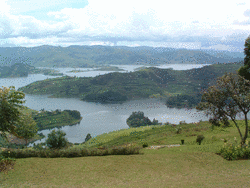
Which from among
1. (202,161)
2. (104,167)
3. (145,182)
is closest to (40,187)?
(104,167)

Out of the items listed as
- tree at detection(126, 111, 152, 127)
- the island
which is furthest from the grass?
the island

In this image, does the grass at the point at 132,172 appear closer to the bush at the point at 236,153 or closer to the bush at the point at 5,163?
the bush at the point at 5,163

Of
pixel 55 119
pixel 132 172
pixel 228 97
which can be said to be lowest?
pixel 55 119

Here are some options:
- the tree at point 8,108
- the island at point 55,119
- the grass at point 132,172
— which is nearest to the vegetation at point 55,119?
the island at point 55,119

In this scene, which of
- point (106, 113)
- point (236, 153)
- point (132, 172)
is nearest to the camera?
point (132, 172)

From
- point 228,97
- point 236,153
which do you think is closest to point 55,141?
point 228,97

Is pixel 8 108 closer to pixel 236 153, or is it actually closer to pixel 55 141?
pixel 236 153
